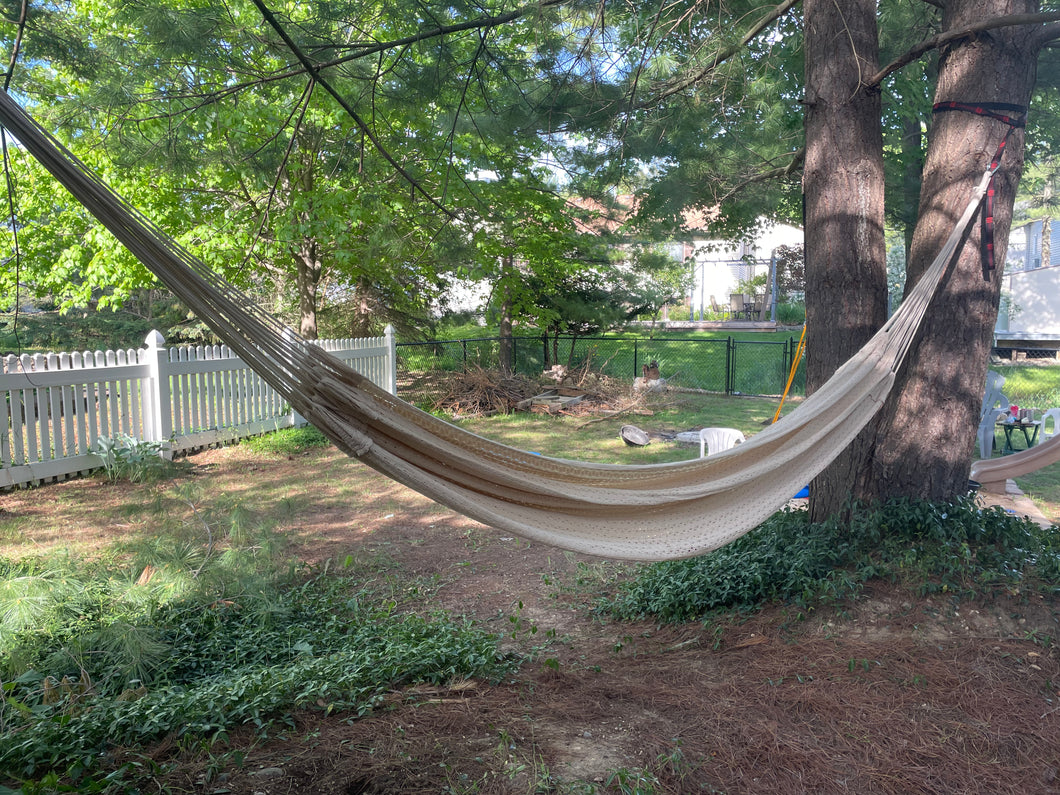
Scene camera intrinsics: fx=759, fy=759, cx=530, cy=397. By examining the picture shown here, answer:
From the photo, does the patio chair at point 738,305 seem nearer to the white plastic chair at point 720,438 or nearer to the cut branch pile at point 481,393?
the cut branch pile at point 481,393

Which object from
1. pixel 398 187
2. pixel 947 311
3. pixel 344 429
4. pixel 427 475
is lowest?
pixel 427 475

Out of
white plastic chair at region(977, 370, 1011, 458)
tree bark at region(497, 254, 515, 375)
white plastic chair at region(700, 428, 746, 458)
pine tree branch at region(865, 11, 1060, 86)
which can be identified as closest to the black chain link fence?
tree bark at region(497, 254, 515, 375)

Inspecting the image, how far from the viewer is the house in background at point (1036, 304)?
12555mm

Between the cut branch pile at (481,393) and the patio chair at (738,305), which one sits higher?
the patio chair at (738,305)

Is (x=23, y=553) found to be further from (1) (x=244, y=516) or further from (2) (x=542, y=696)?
(2) (x=542, y=696)

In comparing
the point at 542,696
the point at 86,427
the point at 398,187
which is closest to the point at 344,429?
the point at 542,696

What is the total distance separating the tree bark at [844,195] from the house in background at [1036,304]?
1048cm

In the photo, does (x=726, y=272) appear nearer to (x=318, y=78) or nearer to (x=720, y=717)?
(x=318, y=78)

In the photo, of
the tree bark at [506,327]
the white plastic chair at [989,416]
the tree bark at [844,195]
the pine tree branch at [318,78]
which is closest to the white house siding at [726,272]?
the tree bark at [506,327]

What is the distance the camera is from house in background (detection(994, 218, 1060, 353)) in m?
12.6

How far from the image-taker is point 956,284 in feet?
10.1

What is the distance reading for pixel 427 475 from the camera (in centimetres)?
220

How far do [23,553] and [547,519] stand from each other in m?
3.00

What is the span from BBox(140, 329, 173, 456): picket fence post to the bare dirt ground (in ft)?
12.6
